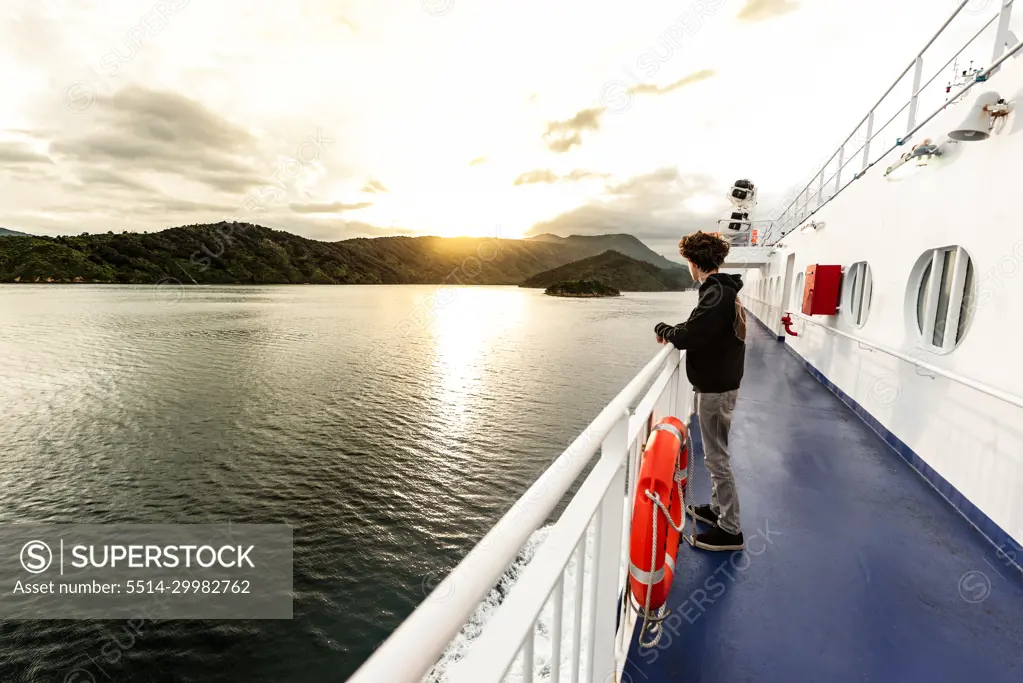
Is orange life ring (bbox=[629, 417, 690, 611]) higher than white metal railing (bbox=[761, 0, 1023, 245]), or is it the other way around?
white metal railing (bbox=[761, 0, 1023, 245])

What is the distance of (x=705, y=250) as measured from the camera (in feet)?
8.98

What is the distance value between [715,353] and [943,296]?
325cm

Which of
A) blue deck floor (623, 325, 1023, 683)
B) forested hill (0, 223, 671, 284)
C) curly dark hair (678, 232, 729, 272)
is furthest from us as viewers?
forested hill (0, 223, 671, 284)

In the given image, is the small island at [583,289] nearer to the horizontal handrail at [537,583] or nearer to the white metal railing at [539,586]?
the white metal railing at [539,586]

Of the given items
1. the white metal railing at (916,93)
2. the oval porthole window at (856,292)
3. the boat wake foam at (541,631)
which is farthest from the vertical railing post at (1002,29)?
the boat wake foam at (541,631)

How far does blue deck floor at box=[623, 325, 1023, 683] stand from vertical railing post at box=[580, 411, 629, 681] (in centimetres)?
50

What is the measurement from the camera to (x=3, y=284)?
113812 millimetres

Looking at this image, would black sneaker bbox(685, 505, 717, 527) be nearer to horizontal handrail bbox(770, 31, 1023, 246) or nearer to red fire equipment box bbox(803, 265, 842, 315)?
horizontal handrail bbox(770, 31, 1023, 246)

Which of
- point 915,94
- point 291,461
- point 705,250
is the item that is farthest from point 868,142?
point 291,461

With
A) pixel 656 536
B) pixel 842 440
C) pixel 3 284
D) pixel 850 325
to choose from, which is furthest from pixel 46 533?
pixel 3 284

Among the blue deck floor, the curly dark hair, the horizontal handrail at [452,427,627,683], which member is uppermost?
the curly dark hair

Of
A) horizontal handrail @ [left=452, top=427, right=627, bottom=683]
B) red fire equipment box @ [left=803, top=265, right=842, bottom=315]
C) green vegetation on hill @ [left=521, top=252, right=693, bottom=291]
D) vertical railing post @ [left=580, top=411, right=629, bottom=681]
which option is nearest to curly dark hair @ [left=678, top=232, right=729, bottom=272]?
vertical railing post @ [left=580, top=411, right=629, bottom=681]

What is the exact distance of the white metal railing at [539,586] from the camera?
598 mm

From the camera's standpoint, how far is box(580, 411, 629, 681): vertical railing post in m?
1.64
